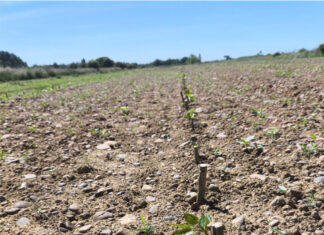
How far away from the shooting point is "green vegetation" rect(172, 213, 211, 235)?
2.49 metres

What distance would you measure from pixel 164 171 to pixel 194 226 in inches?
59.6

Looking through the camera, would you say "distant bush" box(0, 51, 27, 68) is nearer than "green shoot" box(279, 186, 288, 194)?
No

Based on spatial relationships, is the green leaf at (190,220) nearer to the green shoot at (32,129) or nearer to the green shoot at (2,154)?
the green shoot at (2,154)

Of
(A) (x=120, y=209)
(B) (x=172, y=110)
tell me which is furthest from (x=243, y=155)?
(B) (x=172, y=110)

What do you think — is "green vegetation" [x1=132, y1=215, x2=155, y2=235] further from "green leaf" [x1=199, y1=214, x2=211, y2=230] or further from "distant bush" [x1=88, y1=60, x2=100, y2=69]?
"distant bush" [x1=88, y1=60, x2=100, y2=69]

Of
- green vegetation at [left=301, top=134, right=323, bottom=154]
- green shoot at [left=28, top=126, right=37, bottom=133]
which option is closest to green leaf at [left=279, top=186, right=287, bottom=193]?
green vegetation at [left=301, top=134, right=323, bottom=154]

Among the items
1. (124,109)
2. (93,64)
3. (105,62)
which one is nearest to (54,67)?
(93,64)

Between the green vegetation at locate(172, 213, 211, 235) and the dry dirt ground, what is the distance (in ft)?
0.68

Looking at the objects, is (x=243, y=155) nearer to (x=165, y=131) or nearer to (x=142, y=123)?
(x=165, y=131)

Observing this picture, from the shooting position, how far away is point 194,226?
2623 millimetres

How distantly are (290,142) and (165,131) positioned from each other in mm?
2678

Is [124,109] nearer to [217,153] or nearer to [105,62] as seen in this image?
[217,153]

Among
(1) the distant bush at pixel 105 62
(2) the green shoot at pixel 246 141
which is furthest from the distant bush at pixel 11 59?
(2) the green shoot at pixel 246 141

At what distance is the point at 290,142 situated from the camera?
13.9 feet
